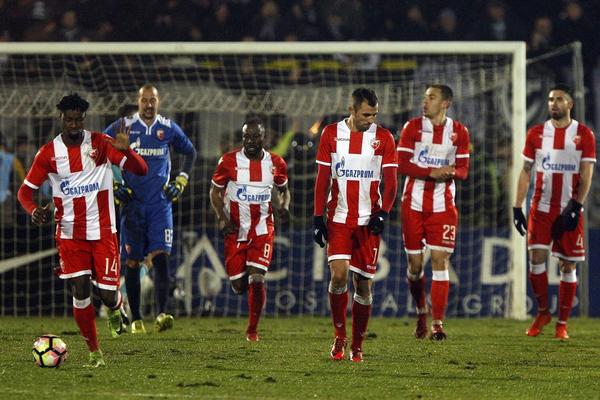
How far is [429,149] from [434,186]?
0.33m

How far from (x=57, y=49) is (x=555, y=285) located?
6293 mm

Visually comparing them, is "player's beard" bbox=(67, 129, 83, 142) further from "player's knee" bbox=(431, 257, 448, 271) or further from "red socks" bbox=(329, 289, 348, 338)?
"player's knee" bbox=(431, 257, 448, 271)

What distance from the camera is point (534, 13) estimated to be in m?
18.0

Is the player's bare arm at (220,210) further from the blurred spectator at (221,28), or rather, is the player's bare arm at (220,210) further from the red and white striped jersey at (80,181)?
the blurred spectator at (221,28)

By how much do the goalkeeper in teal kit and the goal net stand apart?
2493mm

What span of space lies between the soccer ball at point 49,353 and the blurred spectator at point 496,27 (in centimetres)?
1107

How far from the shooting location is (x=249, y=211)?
1038cm

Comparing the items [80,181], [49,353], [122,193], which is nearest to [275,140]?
[122,193]

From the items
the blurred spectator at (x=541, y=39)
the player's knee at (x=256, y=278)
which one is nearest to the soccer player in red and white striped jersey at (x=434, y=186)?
the player's knee at (x=256, y=278)

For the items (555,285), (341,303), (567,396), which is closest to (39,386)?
(341,303)

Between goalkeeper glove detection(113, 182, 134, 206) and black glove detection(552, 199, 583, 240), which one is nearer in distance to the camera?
black glove detection(552, 199, 583, 240)

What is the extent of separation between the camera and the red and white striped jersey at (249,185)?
34.0 feet

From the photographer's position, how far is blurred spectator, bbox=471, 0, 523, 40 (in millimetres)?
17547

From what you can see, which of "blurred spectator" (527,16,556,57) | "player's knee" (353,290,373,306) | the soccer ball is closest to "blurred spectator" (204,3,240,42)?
"blurred spectator" (527,16,556,57)
